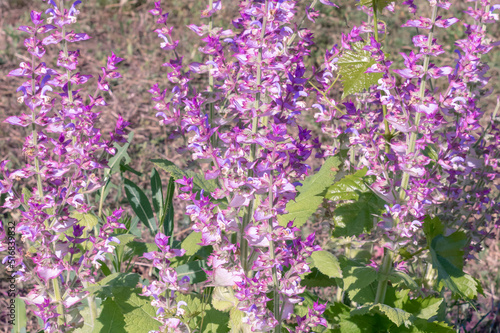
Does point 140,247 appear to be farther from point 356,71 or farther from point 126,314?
point 356,71

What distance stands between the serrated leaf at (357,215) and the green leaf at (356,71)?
62 cm

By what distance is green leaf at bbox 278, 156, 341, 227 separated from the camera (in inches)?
87.2

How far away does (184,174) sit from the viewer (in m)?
2.30

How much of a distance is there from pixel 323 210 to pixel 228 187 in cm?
117

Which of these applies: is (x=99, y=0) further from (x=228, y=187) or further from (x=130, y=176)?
(x=228, y=187)

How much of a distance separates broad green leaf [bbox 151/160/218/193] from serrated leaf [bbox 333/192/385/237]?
614 mm

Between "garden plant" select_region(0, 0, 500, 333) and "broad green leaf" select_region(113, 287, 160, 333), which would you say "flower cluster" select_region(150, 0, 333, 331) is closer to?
"garden plant" select_region(0, 0, 500, 333)

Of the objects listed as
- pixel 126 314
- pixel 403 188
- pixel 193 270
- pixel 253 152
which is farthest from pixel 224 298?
pixel 403 188

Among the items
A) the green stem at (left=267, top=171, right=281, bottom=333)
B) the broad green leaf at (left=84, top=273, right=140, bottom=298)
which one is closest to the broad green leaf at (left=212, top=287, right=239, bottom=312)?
the green stem at (left=267, top=171, right=281, bottom=333)

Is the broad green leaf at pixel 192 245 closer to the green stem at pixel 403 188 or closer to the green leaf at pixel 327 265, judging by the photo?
the green leaf at pixel 327 265

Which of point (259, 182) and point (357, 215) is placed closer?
point (259, 182)

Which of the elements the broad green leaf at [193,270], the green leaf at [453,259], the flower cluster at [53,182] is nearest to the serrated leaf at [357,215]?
the green leaf at [453,259]

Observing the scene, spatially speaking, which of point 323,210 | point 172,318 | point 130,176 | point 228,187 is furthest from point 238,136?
point 130,176

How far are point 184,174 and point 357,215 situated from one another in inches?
32.7
